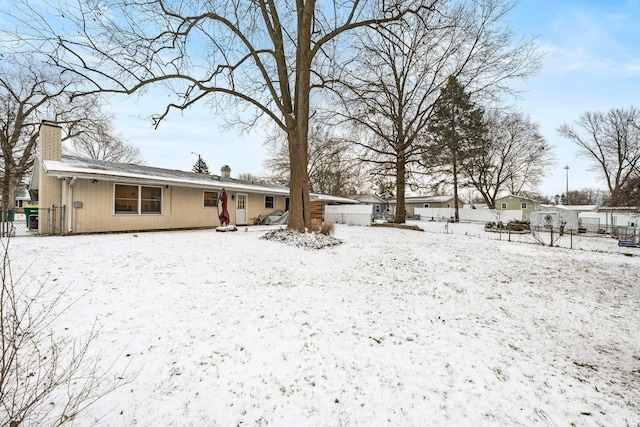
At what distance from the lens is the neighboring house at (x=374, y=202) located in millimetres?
35969

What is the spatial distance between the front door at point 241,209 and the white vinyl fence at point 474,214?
69.5 feet

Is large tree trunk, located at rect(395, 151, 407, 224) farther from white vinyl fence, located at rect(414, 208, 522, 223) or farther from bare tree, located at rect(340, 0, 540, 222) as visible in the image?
white vinyl fence, located at rect(414, 208, 522, 223)

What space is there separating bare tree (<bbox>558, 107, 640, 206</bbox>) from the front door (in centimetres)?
3303

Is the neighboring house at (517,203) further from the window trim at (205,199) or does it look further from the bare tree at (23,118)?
the bare tree at (23,118)

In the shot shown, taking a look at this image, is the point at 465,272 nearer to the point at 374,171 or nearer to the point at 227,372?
the point at 227,372

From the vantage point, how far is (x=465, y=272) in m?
6.95

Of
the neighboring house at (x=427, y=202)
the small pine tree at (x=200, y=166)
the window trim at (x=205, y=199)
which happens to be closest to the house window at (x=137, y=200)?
the window trim at (x=205, y=199)

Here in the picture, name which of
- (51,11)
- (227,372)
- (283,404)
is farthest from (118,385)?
(51,11)

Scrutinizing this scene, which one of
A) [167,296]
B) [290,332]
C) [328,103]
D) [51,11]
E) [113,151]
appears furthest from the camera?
[113,151]

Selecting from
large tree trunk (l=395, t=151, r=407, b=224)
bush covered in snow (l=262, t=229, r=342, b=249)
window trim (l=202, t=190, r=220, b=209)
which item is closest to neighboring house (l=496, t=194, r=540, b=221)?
large tree trunk (l=395, t=151, r=407, b=224)

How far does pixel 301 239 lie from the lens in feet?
29.8

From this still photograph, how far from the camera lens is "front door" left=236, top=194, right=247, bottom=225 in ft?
52.2

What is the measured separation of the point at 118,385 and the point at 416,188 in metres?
Result: 20.8

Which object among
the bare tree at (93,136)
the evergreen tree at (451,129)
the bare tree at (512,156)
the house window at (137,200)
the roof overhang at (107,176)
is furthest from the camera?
the bare tree at (512,156)
